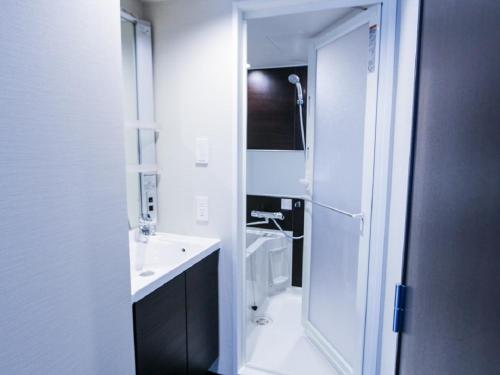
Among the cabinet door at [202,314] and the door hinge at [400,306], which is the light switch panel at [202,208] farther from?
the door hinge at [400,306]

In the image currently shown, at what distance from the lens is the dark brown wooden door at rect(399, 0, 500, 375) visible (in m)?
0.40

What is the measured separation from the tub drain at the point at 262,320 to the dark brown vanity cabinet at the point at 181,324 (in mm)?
763

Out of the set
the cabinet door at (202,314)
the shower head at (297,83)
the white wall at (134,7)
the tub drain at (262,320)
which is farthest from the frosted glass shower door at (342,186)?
the white wall at (134,7)

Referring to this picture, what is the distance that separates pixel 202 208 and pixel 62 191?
1038 mm

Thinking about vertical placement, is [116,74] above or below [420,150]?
above

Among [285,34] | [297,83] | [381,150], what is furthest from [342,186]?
[297,83]

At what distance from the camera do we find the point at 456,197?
1.55 feet

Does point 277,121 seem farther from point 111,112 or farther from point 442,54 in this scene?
point 442,54

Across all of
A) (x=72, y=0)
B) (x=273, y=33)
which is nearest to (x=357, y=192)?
(x=273, y=33)

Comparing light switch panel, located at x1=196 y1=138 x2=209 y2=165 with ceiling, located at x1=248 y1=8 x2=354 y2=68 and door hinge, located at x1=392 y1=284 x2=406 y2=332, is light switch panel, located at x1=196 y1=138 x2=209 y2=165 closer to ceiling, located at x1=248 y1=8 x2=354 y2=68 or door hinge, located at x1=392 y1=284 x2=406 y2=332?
ceiling, located at x1=248 y1=8 x2=354 y2=68

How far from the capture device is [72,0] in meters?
0.78

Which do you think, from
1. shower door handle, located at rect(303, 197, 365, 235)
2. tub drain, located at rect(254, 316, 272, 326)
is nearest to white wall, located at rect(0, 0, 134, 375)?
shower door handle, located at rect(303, 197, 365, 235)

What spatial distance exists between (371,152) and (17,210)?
4.66 ft

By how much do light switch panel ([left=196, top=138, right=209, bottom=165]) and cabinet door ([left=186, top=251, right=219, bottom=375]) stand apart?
52 centimetres
